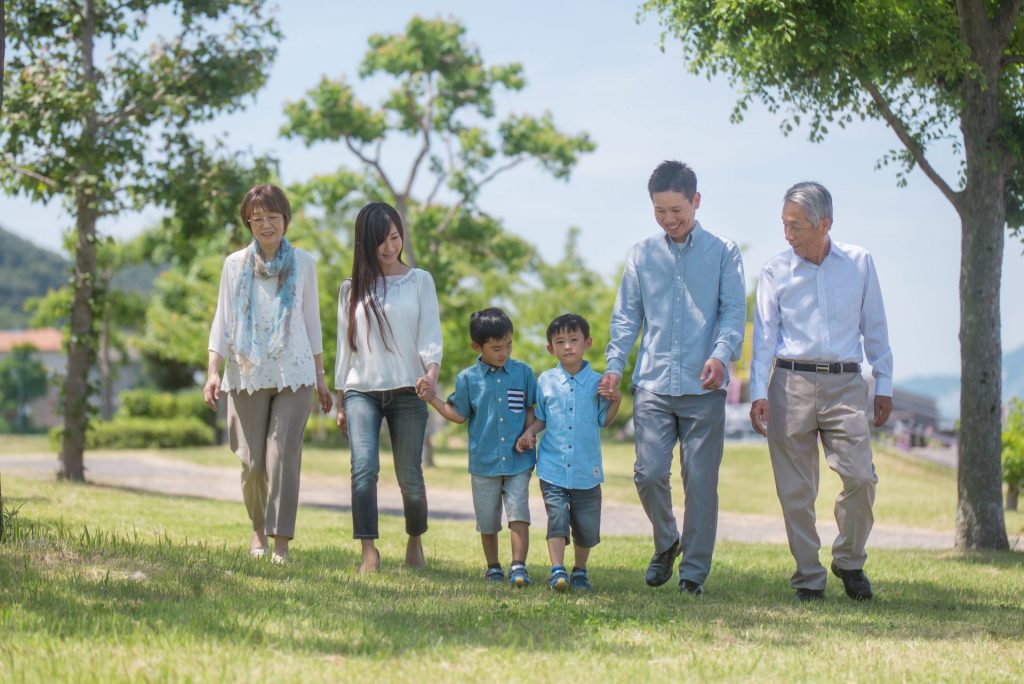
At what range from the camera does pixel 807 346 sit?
6855mm

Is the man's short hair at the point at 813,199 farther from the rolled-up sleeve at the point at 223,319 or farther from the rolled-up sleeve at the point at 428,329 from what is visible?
the rolled-up sleeve at the point at 223,319

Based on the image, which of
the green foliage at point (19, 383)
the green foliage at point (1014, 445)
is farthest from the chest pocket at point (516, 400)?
the green foliage at point (19, 383)

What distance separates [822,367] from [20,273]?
16838cm

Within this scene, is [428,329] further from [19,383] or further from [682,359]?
[19,383]

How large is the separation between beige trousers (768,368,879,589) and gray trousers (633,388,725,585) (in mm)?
393

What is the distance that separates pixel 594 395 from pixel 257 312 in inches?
87.8

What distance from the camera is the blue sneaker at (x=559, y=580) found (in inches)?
262

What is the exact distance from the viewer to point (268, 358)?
7.46 meters

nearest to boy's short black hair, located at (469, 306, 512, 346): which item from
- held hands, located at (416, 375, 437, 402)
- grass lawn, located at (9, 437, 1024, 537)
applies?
held hands, located at (416, 375, 437, 402)

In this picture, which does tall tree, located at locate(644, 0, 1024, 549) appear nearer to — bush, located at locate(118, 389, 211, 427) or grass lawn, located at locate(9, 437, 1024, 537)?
grass lawn, located at locate(9, 437, 1024, 537)

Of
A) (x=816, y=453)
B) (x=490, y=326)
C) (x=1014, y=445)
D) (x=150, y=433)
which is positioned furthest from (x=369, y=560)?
(x=150, y=433)

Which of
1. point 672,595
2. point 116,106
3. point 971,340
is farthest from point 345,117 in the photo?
point 672,595

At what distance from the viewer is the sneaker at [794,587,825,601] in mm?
6926

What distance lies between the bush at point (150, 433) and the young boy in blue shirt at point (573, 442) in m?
29.2
